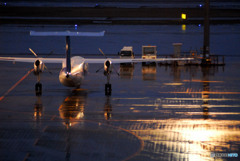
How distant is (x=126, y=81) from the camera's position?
39938 mm

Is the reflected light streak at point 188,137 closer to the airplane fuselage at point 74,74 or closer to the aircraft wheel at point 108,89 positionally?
the airplane fuselage at point 74,74

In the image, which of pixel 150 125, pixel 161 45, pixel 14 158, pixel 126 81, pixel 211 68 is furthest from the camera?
pixel 161 45

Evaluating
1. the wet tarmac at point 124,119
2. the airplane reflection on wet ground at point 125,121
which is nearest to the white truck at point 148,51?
the wet tarmac at point 124,119

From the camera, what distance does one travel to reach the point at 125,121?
24781 millimetres

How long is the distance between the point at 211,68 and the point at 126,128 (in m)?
28.0

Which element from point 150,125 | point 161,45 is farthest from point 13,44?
point 150,125

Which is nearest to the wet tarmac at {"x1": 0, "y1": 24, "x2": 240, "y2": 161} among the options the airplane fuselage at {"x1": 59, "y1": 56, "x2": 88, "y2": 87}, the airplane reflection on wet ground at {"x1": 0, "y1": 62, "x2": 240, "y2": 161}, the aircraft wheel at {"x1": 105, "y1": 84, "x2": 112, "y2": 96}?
the airplane reflection on wet ground at {"x1": 0, "y1": 62, "x2": 240, "y2": 161}

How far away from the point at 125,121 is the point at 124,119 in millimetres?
492

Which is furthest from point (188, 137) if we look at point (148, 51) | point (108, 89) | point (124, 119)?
point (148, 51)

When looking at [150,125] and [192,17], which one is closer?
[150,125]

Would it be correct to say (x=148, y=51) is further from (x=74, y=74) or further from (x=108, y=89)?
(x=74, y=74)

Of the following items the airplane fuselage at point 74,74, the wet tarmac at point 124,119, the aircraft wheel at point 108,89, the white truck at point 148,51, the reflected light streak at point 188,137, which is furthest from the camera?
the white truck at point 148,51

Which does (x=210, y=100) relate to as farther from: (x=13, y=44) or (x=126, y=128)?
(x=13, y=44)

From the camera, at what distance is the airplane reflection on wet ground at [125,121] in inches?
760
